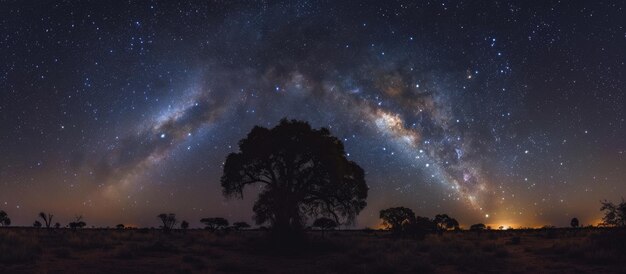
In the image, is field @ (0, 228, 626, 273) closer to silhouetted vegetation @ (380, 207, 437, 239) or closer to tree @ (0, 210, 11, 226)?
silhouetted vegetation @ (380, 207, 437, 239)

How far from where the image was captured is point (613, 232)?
25.9 m

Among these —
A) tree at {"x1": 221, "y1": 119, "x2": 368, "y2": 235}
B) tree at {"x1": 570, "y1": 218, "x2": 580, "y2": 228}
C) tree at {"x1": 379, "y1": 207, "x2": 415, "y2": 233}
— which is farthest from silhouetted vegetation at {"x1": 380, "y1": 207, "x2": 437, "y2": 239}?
tree at {"x1": 570, "y1": 218, "x2": 580, "y2": 228}

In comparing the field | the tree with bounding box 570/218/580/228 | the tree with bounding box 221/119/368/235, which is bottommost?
the field

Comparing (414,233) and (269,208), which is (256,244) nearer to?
(269,208)

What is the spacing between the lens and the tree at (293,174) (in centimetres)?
2900

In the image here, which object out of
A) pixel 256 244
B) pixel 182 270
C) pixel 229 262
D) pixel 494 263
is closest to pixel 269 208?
pixel 256 244

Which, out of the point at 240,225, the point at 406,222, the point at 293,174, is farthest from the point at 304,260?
the point at 240,225

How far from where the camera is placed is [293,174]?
2952 cm

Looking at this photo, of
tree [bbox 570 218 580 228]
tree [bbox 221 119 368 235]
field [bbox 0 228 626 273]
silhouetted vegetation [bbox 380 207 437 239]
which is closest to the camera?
field [bbox 0 228 626 273]

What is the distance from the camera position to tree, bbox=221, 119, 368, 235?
29.0 m

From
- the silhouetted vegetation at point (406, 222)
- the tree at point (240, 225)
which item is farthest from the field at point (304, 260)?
the tree at point (240, 225)

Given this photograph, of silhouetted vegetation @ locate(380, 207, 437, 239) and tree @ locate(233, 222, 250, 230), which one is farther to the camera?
tree @ locate(233, 222, 250, 230)

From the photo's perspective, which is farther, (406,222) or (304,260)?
(406,222)

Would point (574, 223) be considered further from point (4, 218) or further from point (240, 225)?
point (4, 218)
